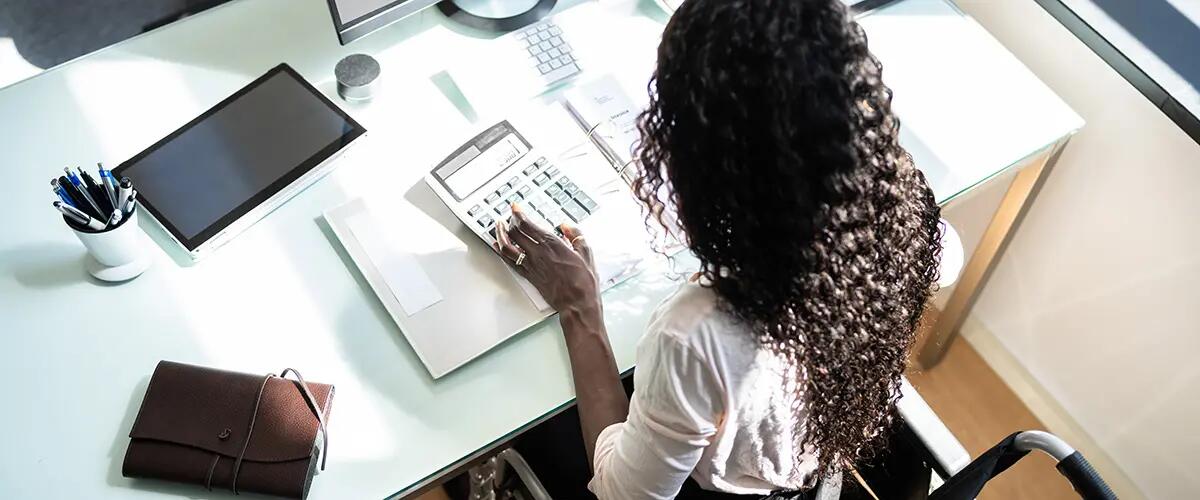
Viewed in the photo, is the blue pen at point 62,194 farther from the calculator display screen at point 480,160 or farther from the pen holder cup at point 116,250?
the calculator display screen at point 480,160

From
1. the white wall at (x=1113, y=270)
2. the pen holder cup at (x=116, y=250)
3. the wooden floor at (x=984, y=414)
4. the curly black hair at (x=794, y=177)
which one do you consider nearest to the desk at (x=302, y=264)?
the pen holder cup at (x=116, y=250)

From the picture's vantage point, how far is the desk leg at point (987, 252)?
56.4 inches

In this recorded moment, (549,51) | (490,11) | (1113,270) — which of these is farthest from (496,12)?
(1113,270)

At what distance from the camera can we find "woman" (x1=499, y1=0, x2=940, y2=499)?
812 mm

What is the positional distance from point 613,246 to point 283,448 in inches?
17.4

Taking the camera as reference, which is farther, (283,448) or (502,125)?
(502,125)

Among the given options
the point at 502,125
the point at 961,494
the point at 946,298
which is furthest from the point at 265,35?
the point at 946,298

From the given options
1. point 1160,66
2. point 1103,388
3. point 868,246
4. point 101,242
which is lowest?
point 1103,388

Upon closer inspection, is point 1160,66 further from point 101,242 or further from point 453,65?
point 101,242

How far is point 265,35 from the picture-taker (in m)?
1.40

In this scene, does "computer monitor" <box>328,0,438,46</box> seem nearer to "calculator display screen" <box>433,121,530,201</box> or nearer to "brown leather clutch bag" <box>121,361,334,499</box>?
"calculator display screen" <box>433,121,530,201</box>

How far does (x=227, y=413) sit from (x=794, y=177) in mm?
627

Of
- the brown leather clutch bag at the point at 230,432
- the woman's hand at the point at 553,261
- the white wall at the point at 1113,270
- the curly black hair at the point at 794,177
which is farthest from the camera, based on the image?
the white wall at the point at 1113,270

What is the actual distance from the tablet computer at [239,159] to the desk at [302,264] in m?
0.03
